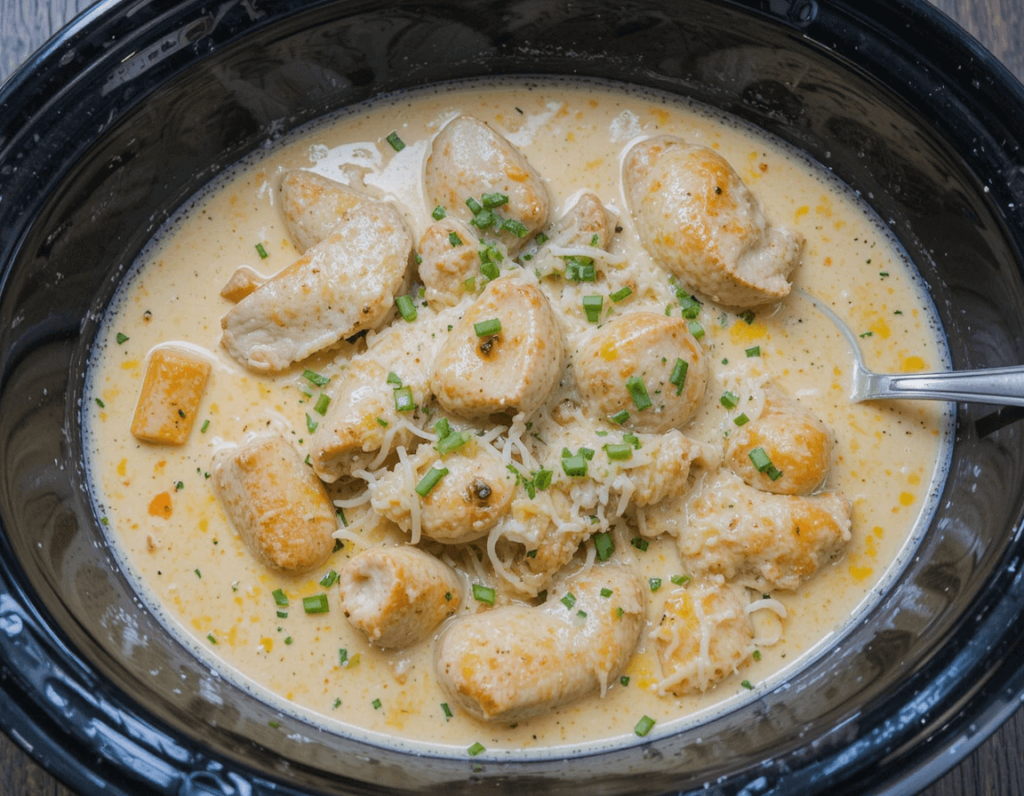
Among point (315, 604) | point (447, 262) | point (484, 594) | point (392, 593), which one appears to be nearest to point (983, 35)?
point (447, 262)

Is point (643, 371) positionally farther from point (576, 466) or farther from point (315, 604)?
point (315, 604)

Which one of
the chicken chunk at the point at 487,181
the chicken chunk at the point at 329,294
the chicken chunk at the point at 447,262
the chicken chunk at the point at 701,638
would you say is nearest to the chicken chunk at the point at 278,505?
the chicken chunk at the point at 329,294

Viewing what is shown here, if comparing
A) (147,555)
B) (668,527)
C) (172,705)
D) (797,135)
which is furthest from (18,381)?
(797,135)

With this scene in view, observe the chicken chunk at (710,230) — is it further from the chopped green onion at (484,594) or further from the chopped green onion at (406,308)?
the chopped green onion at (484,594)

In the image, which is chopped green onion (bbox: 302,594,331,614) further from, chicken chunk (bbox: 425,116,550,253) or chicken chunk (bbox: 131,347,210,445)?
chicken chunk (bbox: 425,116,550,253)

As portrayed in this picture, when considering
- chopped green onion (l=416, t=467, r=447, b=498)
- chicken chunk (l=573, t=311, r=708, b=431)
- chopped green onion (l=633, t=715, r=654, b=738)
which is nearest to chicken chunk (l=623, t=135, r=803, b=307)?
chicken chunk (l=573, t=311, r=708, b=431)
